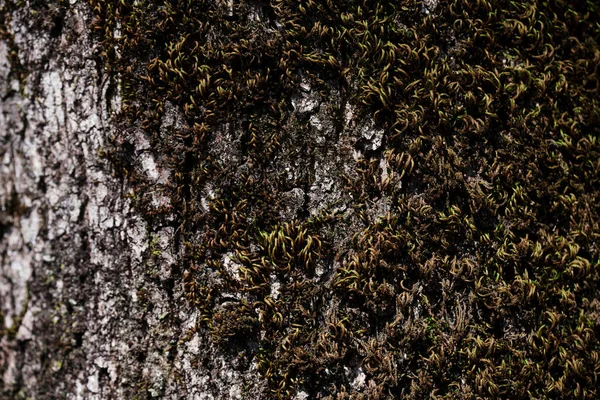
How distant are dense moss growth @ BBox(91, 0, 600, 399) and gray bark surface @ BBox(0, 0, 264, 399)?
3.0 inches

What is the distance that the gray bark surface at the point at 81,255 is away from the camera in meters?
1.58

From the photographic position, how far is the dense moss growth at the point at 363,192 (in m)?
1.57

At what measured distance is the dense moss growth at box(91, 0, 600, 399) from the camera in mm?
1567

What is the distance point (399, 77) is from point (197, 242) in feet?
2.84

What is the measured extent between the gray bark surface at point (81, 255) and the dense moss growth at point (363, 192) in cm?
8

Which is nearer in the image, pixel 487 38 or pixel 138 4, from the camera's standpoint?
pixel 138 4

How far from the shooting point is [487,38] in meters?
1.70

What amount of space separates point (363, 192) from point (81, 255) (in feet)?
3.14

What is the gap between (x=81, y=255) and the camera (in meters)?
1.61

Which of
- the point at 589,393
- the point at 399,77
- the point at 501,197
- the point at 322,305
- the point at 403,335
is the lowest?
the point at 589,393

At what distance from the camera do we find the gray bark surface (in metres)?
1.58

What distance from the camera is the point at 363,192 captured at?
162 cm

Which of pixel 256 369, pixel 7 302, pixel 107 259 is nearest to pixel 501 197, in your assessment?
pixel 256 369

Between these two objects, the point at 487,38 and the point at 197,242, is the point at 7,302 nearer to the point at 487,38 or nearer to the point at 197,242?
the point at 197,242
